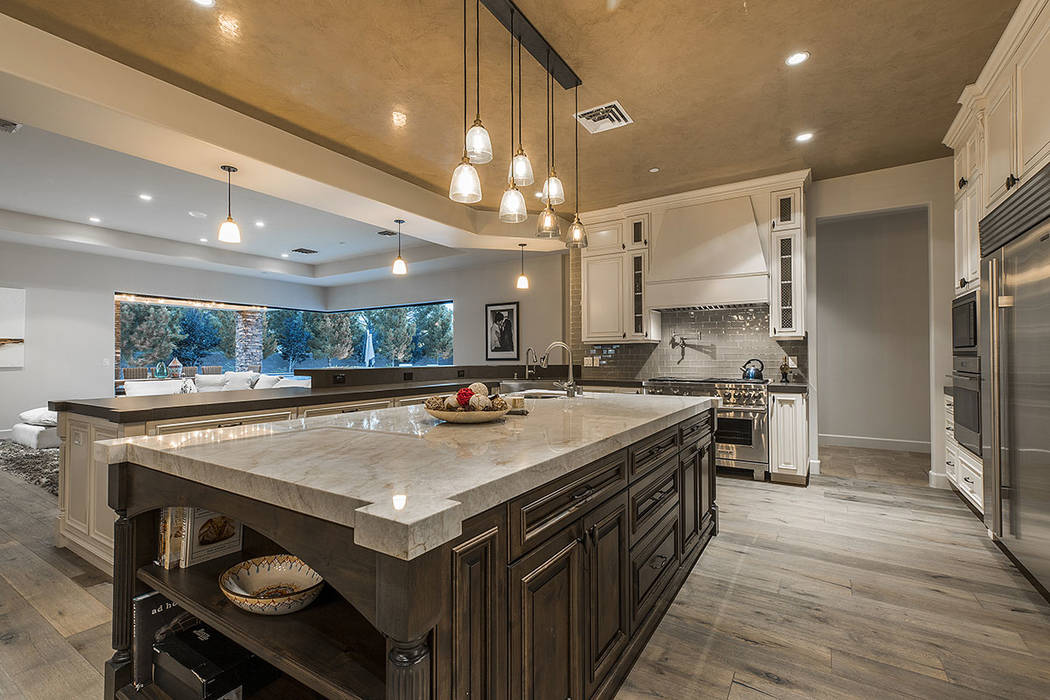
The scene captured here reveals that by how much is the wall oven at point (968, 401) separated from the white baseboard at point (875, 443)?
2.47 meters

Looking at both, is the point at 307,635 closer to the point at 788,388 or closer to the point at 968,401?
the point at 968,401

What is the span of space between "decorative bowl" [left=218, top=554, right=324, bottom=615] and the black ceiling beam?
7.93 feet

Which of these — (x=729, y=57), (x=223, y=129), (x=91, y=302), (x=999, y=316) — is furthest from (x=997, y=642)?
(x=91, y=302)

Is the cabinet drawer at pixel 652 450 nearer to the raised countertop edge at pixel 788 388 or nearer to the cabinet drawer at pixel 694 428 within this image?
the cabinet drawer at pixel 694 428

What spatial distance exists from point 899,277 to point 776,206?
241 centimetres

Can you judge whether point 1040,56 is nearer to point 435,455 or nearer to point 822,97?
point 822,97

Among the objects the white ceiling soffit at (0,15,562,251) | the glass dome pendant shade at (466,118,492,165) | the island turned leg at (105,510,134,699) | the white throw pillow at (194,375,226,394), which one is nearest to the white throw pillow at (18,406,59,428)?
the white throw pillow at (194,375,226,394)

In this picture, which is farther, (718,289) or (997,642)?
(718,289)

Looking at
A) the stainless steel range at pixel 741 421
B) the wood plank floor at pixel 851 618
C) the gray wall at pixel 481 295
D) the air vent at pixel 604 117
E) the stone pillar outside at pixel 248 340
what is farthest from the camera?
the stone pillar outside at pixel 248 340

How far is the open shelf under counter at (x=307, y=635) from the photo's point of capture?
0.99 m

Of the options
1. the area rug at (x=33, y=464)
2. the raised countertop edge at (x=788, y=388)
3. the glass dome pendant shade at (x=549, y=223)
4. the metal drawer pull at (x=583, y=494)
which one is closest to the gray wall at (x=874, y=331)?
the raised countertop edge at (x=788, y=388)

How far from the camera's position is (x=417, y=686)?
0.83 m

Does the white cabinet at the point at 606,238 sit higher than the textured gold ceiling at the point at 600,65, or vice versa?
the textured gold ceiling at the point at 600,65

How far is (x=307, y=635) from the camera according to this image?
1.13 m
